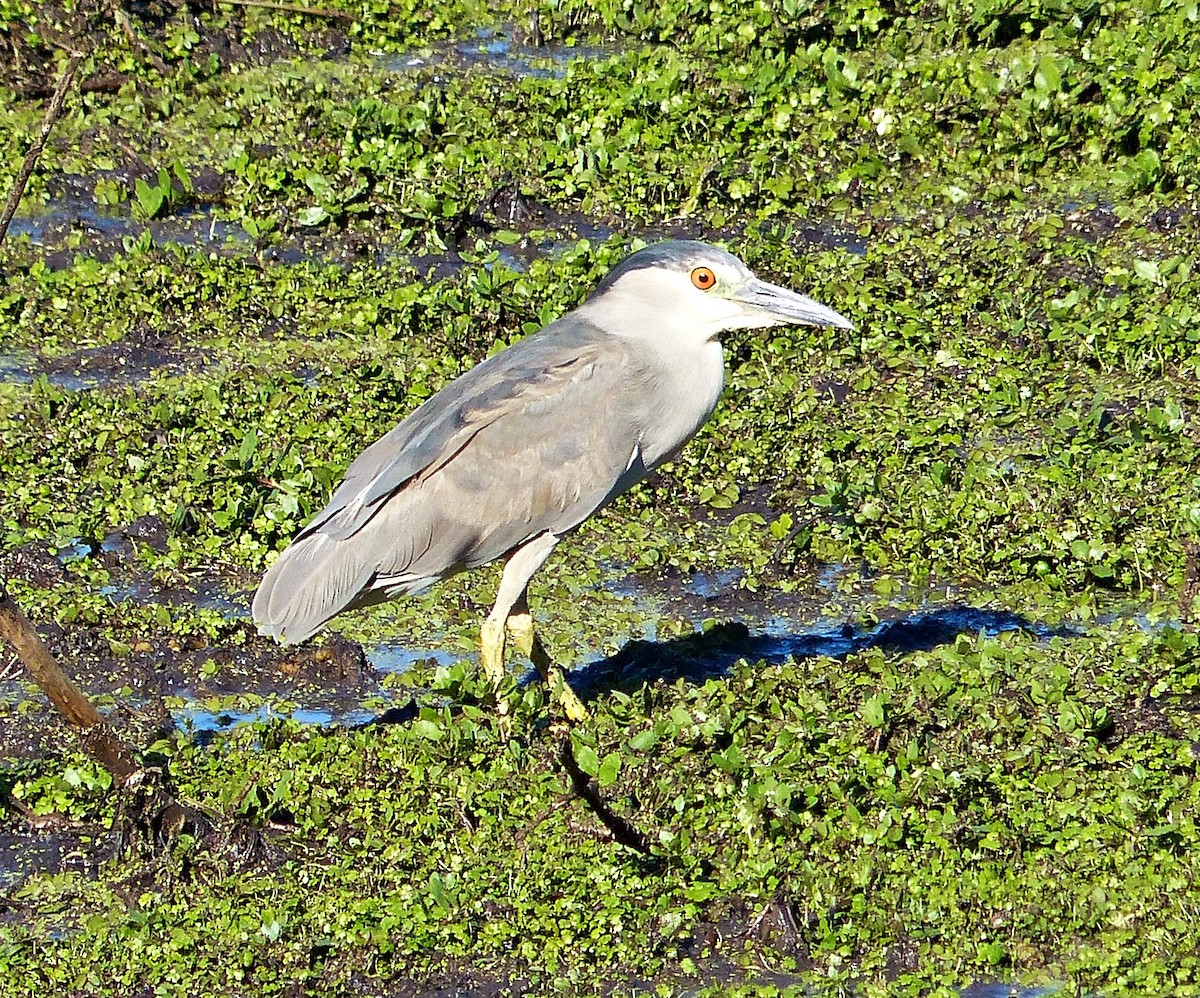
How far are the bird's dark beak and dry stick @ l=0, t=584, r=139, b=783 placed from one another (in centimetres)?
219

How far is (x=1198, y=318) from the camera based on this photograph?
287 inches

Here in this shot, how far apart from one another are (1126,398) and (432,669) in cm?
279

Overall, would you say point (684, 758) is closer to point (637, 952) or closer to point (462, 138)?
point (637, 952)

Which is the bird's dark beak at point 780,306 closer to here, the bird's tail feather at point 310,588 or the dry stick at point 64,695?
the bird's tail feather at point 310,588

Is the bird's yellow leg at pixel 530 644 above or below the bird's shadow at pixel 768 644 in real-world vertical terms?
above

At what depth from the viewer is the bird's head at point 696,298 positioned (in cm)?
574

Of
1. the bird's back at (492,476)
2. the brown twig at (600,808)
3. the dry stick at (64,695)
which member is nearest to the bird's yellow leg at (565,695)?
the brown twig at (600,808)

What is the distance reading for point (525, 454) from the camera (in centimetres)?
567

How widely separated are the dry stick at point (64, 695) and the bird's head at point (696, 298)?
1894 mm

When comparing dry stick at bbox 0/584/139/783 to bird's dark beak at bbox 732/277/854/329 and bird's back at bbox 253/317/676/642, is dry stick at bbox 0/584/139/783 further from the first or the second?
bird's dark beak at bbox 732/277/854/329

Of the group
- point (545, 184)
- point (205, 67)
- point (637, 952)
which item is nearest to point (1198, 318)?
point (545, 184)

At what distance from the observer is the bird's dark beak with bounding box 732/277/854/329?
5.72 metres

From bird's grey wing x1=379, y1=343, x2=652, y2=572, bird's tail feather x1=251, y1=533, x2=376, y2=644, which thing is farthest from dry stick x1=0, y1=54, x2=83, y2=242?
bird's grey wing x1=379, y1=343, x2=652, y2=572

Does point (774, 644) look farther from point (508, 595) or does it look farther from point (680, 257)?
point (680, 257)
